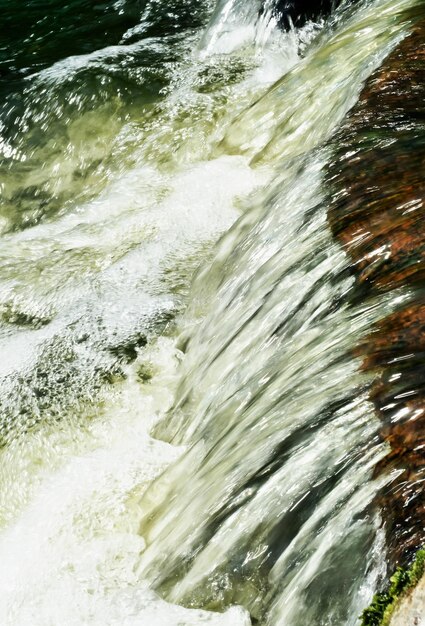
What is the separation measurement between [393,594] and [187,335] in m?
2.45

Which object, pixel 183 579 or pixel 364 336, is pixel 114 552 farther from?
pixel 364 336

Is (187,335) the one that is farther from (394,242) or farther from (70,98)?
(70,98)

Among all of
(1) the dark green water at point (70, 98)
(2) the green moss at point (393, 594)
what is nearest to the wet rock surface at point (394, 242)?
(2) the green moss at point (393, 594)

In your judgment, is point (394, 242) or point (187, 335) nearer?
point (394, 242)

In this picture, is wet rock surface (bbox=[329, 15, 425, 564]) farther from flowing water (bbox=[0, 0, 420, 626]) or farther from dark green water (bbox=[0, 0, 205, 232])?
dark green water (bbox=[0, 0, 205, 232])

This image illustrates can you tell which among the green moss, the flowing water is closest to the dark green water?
the flowing water

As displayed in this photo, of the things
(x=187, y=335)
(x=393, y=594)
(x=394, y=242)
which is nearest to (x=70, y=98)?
(x=187, y=335)

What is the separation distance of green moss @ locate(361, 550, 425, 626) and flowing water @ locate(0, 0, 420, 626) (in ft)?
0.26

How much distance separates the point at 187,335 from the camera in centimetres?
429

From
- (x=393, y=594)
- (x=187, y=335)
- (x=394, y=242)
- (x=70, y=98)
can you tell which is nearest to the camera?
(x=393, y=594)

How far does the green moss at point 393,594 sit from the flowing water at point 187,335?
0.08 metres

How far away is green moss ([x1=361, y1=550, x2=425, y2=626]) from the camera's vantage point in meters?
1.94

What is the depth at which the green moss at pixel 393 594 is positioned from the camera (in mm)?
1941

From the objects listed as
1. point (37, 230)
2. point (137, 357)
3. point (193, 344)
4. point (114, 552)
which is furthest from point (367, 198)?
point (37, 230)
